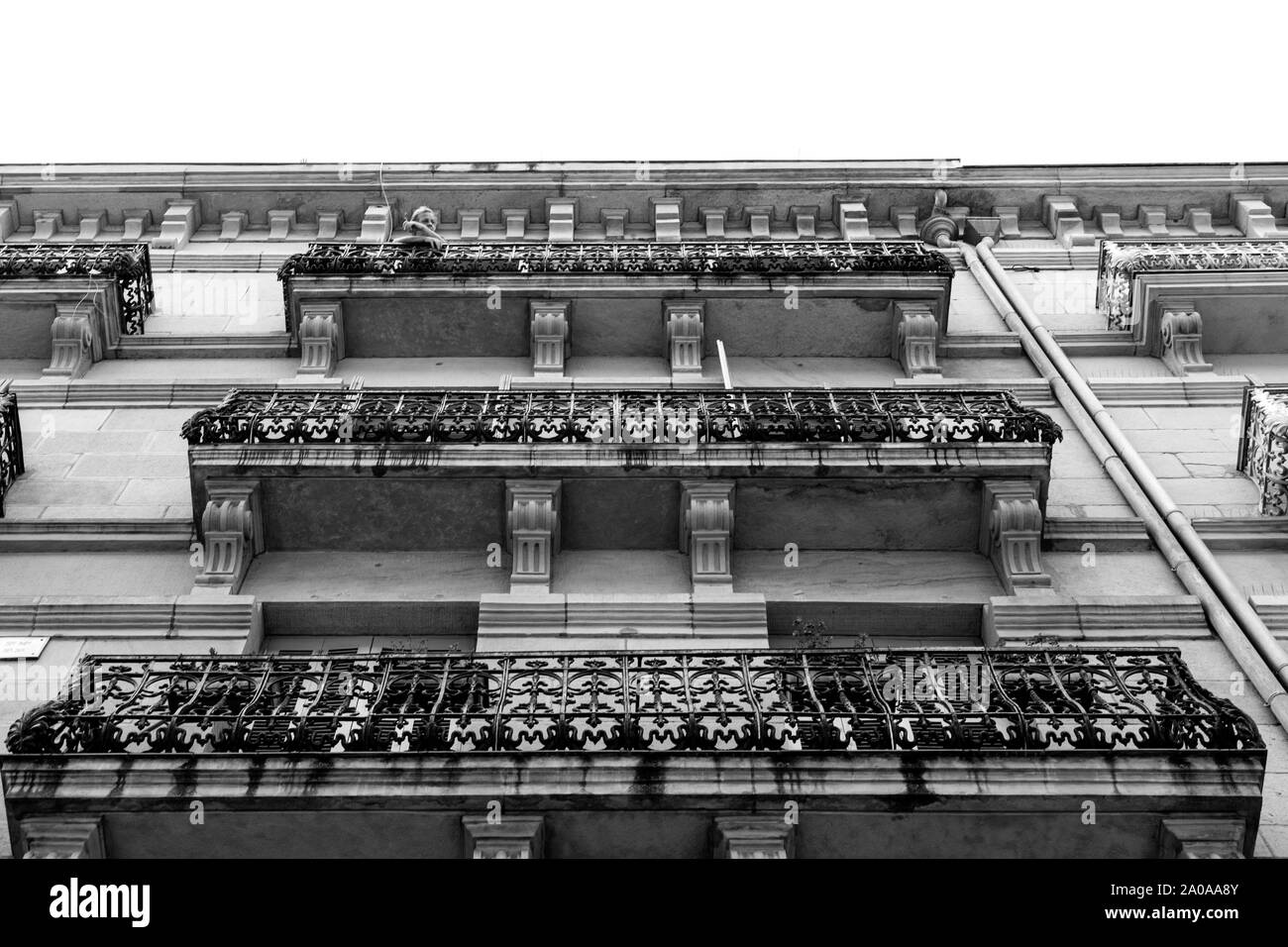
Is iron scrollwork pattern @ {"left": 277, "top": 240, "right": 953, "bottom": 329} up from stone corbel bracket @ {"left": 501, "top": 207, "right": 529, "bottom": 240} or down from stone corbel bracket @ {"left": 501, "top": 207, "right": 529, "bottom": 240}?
down

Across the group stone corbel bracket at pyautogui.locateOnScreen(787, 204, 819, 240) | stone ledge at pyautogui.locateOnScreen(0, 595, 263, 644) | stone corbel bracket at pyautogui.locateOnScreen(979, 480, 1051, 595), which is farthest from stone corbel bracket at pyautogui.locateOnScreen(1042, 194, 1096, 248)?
stone ledge at pyautogui.locateOnScreen(0, 595, 263, 644)

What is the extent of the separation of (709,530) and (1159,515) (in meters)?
4.55

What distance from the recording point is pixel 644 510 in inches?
590

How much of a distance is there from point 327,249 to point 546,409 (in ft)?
19.1

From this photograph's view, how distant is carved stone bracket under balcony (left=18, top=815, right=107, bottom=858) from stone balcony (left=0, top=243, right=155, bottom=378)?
939 cm

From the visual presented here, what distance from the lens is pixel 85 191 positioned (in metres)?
23.4

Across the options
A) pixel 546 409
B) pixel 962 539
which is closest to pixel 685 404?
pixel 546 409

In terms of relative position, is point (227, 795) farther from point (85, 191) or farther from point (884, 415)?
point (85, 191)

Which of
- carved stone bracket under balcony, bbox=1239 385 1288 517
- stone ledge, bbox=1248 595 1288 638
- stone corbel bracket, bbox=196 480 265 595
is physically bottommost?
stone ledge, bbox=1248 595 1288 638

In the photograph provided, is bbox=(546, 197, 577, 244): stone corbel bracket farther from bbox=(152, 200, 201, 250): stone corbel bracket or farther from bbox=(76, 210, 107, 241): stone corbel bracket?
bbox=(76, 210, 107, 241): stone corbel bracket

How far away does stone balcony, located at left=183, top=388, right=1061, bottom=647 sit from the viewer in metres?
14.7

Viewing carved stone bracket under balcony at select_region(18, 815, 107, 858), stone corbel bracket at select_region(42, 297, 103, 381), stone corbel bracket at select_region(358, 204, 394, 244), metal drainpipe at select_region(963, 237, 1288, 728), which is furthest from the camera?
stone corbel bracket at select_region(358, 204, 394, 244)

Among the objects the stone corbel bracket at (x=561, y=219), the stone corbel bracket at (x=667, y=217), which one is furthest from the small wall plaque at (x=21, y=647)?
the stone corbel bracket at (x=667, y=217)
